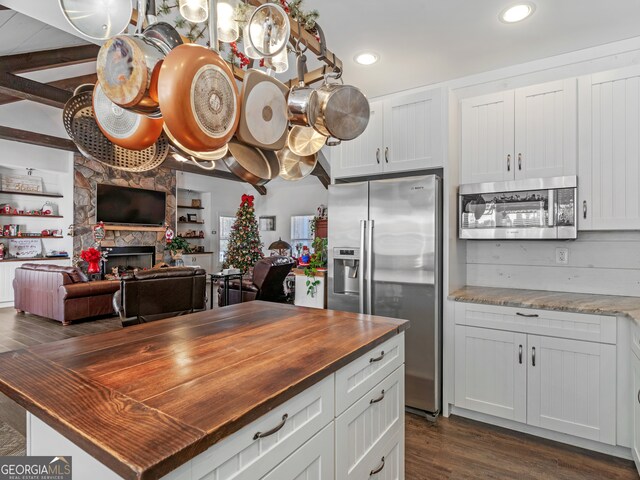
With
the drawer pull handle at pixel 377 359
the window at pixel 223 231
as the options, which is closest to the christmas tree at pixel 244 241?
the window at pixel 223 231

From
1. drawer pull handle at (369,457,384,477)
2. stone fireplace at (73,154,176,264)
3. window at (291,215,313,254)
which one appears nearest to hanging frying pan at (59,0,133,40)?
drawer pull handle at (369,457,384,477)

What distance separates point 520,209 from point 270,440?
7.93 feet

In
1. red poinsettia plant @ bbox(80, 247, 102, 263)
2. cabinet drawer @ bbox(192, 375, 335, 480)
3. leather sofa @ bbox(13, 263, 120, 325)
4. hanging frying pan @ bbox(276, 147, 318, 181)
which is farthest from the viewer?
red poinsettia plant @ bbox(80, 247, 102, 263)

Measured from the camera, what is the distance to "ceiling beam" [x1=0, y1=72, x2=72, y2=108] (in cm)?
435

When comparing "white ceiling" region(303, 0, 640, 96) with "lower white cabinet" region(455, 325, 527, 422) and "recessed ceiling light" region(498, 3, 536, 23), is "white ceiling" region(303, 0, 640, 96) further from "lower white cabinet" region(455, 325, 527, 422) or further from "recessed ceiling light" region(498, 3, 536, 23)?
"lower white cabinet" region(455, 325, 527, 422)

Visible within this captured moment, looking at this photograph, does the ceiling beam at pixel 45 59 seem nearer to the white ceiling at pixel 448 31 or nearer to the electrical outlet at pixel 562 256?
the white ceiling at pixel 448 31

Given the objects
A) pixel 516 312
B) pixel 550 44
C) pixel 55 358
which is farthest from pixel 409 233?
pixel 55 358

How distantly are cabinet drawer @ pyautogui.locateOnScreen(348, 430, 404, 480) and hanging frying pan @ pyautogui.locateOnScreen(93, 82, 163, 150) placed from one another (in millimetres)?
1371

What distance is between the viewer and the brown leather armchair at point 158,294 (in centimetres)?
333

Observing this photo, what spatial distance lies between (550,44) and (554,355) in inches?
85.6

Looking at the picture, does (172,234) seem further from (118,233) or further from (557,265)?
(557,265)

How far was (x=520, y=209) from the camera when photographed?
259 centimetres

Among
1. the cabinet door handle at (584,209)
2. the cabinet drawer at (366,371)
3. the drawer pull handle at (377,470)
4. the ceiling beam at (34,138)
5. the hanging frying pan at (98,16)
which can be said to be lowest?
the drawer pull handle at (377,470)

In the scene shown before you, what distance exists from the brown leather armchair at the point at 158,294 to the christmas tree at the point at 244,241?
4310 millimetres
